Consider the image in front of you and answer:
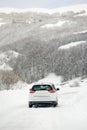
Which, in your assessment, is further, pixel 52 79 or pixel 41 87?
pixel 52 79

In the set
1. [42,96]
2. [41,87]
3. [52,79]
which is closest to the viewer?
[42,96]

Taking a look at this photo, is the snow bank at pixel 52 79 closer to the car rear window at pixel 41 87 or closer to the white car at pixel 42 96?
the car rear window at pixel 41 87

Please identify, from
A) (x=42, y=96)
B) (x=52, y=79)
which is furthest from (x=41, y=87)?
(x=52, y=79)

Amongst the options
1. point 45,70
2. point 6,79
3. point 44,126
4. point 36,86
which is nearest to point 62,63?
point 45,70

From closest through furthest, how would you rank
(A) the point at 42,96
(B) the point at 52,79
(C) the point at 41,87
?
(A) the point at 42,96 < (C) the point at 41,87 < (B) the point at 52,79

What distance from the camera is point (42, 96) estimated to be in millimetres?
27312

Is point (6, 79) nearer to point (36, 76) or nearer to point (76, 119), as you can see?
point (36, 76)

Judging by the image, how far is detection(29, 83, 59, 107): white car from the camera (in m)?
27.3

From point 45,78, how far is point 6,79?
59.5m

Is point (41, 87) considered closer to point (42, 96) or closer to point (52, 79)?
point (42, 96)

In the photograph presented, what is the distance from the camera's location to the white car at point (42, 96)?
89.5 feet

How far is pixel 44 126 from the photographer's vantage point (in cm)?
1584

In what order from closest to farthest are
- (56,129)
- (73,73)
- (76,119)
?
(56,129) < (76,119) < (73,73)

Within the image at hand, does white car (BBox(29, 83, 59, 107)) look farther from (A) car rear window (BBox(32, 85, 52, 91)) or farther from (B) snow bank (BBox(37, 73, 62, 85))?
(B) snow bank (BBox(37, 73, 62, 85))
